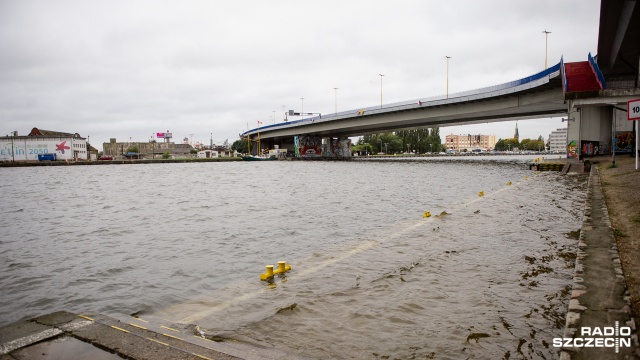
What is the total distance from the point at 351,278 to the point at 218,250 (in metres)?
4.99

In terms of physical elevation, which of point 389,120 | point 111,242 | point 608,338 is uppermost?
point 389,120

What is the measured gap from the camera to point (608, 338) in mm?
4094

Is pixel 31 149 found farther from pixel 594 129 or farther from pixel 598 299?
pixel 598 299

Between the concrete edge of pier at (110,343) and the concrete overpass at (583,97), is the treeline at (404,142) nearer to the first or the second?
the concrete overpass at (583,97)

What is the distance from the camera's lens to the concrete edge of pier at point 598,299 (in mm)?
3861

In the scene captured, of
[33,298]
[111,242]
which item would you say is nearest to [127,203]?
[111,242]

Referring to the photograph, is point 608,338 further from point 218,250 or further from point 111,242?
point 111,242

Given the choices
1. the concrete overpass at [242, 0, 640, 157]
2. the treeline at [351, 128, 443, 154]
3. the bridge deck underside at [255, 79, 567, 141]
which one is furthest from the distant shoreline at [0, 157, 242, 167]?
the treeline at [351, 128, 443, 154]

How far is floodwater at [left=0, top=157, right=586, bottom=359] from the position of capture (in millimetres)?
5562

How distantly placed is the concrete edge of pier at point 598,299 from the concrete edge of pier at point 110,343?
3.23 m

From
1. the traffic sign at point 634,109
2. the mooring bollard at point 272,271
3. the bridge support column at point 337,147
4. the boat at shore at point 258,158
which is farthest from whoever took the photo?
the bridge support column at point 337,147

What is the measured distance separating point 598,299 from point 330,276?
4929 millimetres

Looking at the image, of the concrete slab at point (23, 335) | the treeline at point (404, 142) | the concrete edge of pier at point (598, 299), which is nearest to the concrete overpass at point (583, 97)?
the concrete edge of pier at point (598, 299)

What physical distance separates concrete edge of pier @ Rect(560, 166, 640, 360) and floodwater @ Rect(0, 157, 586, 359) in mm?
513
